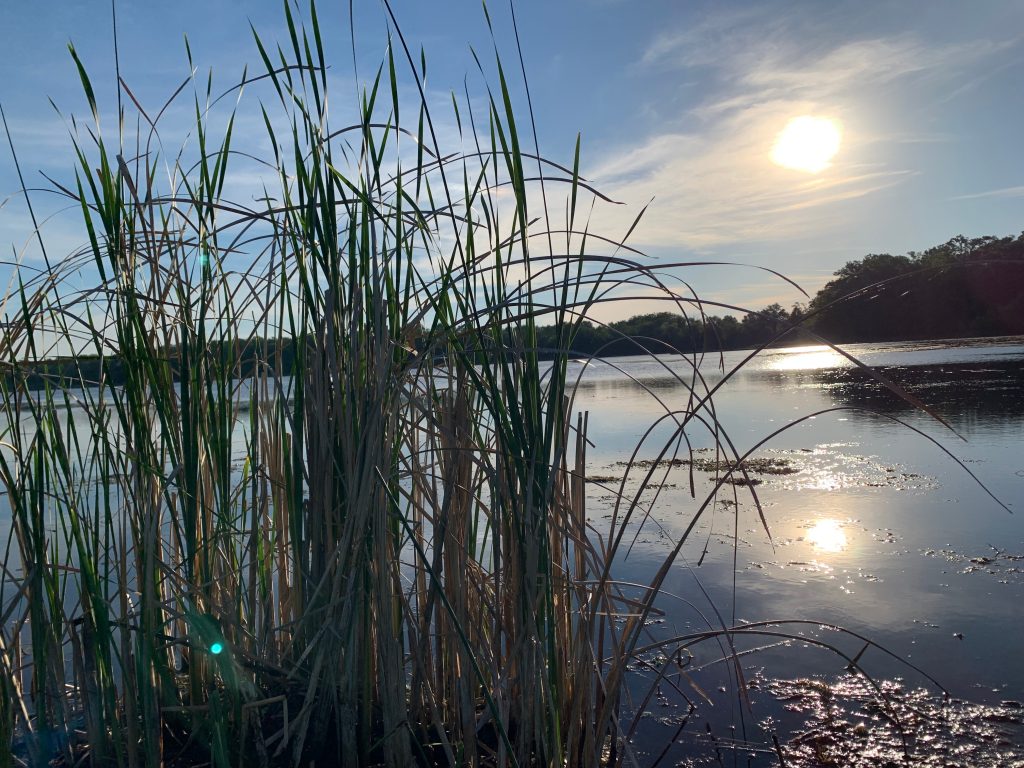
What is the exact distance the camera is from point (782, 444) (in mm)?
6773

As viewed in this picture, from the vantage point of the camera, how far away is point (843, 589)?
9.45 feet

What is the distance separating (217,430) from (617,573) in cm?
210

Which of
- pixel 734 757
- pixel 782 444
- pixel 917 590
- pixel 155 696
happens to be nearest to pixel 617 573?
pixel 917 590

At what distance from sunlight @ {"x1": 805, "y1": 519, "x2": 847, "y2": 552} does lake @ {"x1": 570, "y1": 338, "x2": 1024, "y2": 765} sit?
Answer: 0.7 inches

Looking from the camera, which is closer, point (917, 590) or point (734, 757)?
point (734, 757)

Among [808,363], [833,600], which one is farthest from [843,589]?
[808,363]

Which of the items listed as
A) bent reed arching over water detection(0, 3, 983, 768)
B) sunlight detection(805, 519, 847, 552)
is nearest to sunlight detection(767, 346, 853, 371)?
sunlight detection(805, 519, 847, 552)

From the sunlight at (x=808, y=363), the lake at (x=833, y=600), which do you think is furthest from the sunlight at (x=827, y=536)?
the sunlight at (x=808, y=363)

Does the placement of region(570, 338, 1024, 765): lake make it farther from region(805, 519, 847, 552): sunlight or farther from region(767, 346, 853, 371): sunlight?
region(767, 346, 853, 371): sunlight

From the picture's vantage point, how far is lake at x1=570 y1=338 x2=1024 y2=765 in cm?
187

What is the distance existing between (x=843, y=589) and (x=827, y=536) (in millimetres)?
794

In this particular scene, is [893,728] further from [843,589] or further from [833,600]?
[843,589]

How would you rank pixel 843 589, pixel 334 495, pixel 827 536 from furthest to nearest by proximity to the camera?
1. pixel 827 536
2. pixel 843 589
3. pixel 334 495

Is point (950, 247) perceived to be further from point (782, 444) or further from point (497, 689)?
point (497, 689)
